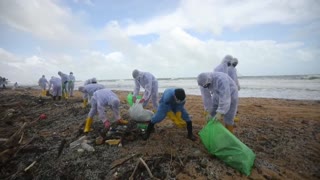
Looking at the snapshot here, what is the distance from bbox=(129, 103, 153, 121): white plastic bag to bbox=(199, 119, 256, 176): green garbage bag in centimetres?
232

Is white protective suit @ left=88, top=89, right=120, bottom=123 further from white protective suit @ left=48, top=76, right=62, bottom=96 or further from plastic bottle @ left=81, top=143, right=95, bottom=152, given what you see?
white protective suit @ left=48, top=76, right=62, bottom=96

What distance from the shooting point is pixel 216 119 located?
3625 mm

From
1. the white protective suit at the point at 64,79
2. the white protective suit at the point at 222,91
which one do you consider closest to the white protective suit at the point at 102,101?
the white protective suit at the point at 222,91

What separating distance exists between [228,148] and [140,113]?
288 cm

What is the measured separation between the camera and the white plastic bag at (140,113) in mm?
5629

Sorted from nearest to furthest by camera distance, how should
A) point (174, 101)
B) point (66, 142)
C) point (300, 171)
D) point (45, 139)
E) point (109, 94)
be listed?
1. point (300, 171)
2. point (174, 101)
3. point (66, 142)
4. point (45, 139)
5. point (109, 94)

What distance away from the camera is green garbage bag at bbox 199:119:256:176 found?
320 centimetres

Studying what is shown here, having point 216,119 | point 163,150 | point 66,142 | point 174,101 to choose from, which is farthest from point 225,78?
point 66,142

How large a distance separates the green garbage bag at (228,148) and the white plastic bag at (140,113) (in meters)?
2.32

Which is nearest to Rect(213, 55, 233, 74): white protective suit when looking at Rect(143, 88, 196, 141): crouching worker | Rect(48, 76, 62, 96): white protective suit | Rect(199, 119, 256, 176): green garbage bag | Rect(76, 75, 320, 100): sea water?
Rect(143, 88, 196, 141): crouching worker

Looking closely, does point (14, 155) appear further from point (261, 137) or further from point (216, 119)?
point (261, 137)

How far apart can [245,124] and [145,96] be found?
3072 mm

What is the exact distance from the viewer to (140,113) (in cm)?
565

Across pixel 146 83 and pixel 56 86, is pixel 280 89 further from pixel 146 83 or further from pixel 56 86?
pixel 56 86
